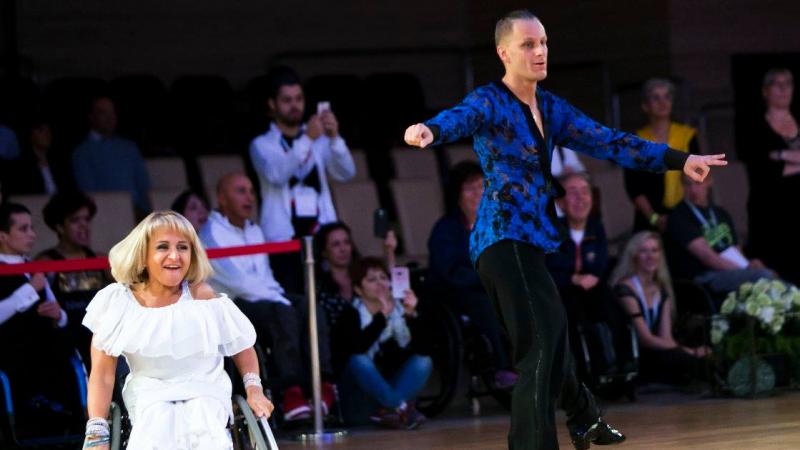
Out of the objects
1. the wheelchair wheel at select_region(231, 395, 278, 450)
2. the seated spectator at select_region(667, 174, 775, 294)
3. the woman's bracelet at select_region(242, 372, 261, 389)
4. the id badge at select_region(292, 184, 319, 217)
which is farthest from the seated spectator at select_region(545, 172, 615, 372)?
the woman's bracelet at select_region(242, 372, 261, 389)

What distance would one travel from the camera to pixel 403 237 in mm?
8242

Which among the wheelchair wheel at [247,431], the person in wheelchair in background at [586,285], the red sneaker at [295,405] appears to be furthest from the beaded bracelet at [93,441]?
the person in wheelchair in background at [586,285]

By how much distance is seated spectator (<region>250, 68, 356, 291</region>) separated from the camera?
715 cm

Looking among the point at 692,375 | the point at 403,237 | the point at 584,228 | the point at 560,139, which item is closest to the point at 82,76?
the point at 403,237

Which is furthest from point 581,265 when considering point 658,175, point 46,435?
point 46,435

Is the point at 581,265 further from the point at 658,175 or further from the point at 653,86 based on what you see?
the point at 653,86

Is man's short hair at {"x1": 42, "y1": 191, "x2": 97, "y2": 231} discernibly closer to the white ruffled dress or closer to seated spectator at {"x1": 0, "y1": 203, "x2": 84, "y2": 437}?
seated spectator at {"x1": 0, "y1": 203, "x2": 84, "y2": 437}

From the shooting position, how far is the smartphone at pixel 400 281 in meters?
6.81

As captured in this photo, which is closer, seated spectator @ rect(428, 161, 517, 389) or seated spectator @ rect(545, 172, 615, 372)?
seated spectator @ rect(428, 161, 517, 389)

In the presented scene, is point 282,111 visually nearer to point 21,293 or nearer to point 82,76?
point 21,293

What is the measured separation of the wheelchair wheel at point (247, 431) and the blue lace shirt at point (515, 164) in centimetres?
85

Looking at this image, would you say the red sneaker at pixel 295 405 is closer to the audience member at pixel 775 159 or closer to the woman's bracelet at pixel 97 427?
the woman's bracelet at pixel 97 427

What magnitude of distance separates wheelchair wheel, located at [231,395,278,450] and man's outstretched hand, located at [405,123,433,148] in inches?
33.0

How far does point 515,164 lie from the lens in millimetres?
4625
